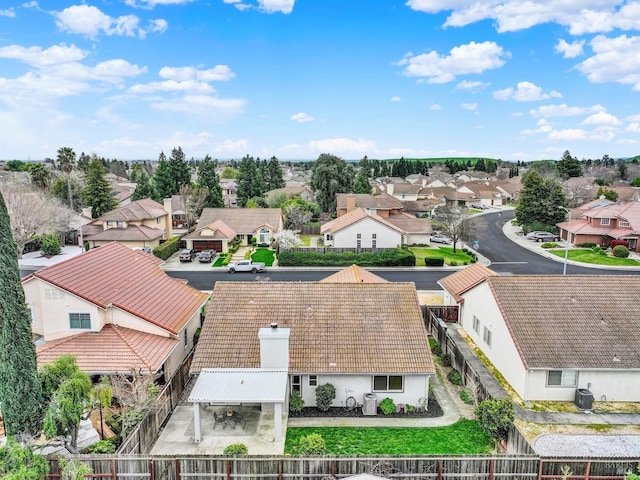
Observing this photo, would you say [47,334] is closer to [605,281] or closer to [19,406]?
[19,406]

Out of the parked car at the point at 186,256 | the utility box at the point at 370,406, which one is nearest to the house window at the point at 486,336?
the utility box at the point at 370,406

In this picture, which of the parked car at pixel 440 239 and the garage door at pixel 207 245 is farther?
the parked car at pixel 440 239

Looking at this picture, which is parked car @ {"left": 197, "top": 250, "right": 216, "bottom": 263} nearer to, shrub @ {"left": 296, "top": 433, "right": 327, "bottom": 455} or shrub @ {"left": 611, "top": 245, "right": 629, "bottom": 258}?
shrub @ {"left": 296, "top": 433, "right": 327, "bottom": 455}

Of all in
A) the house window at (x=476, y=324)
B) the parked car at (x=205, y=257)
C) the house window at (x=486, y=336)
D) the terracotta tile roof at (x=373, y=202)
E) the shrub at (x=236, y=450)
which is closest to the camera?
the shrub at (x=236, y=450)

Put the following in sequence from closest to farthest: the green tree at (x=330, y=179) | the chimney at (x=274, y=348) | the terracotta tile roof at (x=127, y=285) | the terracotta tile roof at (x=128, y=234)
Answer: the chimney at (x=274, y=348) < the terracotta tile roof at (x=127, y=285) < the terracotta tile roof at (x=128, y=234) < the green tree at (x=330, y=179)


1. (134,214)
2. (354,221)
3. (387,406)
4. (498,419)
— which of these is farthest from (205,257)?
(498,419)

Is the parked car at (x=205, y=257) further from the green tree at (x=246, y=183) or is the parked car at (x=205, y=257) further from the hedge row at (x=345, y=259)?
the green tree at (x=246, y=183)

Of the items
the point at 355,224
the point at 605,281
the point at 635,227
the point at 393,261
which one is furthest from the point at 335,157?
the point at 605,281
